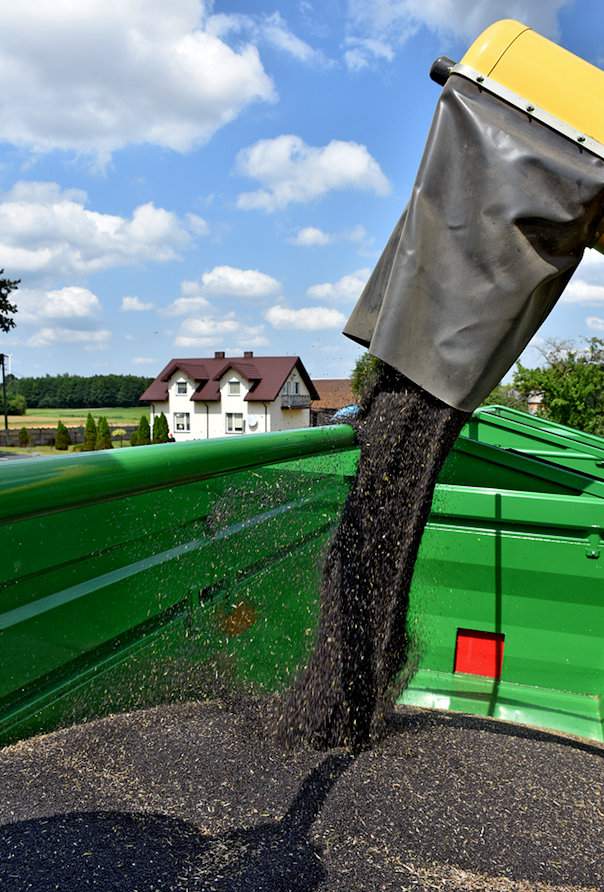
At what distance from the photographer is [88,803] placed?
166 centimetres

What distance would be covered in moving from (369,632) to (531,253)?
50.3 inches

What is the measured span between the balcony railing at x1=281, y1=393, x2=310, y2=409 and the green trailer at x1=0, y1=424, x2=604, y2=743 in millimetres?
33870

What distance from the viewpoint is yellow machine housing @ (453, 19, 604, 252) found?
164 centimetres

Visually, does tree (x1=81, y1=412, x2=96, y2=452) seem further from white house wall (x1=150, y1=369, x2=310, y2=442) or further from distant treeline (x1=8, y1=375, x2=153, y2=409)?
distant treeline (x1=8, y1=375, x2=153, y2=409)

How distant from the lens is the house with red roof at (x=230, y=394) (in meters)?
36.7

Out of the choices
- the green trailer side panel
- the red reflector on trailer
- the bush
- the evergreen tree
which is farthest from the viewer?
the bush

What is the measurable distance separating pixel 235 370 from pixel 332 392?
34.5 ft

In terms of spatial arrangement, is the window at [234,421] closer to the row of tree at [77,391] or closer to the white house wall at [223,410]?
the white house wall at [223,410]

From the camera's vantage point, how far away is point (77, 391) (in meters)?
65.3

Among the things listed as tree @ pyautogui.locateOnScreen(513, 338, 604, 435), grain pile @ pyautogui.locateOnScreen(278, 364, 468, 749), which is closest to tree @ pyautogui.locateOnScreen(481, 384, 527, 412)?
tree @ pyautogui.locateOnScreen(513, 338, 604, 435)

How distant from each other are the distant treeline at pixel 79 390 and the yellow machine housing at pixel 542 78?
60.7 metres

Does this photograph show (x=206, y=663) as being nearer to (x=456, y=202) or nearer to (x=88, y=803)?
(x=88, y=803)

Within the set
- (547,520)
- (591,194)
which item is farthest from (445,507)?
(591,194)

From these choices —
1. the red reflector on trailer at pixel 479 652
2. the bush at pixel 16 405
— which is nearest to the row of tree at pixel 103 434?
the bush at pixel 16 405
